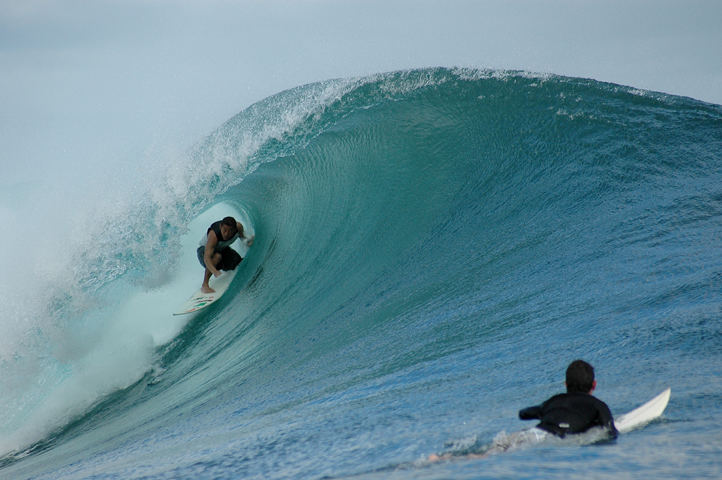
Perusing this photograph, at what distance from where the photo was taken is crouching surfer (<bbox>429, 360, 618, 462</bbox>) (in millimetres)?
2613

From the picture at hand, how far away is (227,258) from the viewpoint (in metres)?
7.91

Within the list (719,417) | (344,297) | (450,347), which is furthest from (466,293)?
(719,417)

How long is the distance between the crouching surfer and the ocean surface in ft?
0.34

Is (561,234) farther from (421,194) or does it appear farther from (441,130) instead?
(441,130)

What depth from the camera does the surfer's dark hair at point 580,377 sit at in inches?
106

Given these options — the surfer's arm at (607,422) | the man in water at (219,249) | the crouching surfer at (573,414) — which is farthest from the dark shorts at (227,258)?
the surfer's arm at (607,422)

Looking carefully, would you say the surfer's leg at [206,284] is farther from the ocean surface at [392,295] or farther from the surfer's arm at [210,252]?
the ocean surface at [392,295]

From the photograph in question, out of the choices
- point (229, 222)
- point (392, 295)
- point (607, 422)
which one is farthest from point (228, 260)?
point (607, 422)

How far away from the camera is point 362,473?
2.82m

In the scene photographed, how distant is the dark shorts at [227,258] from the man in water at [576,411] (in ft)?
18.5

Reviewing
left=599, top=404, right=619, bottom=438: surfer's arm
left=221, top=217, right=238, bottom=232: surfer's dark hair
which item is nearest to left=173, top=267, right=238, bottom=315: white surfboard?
left=221, top=217, right=238, bottom=232: surfer's dark hair

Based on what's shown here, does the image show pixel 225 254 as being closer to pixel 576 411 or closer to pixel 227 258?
pixel 227 258

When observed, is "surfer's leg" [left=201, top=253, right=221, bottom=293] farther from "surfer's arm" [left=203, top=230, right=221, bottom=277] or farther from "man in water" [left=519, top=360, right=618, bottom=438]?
"man in water" [left=519, top=360, right=618, bottom=438]

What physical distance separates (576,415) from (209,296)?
5743 millimetres
